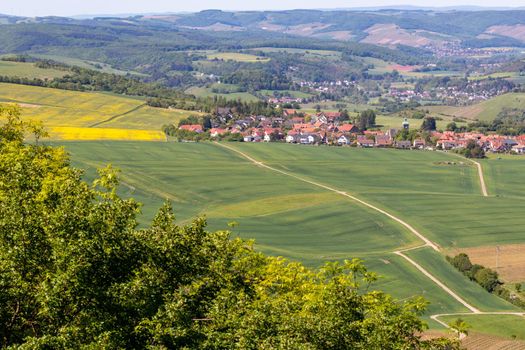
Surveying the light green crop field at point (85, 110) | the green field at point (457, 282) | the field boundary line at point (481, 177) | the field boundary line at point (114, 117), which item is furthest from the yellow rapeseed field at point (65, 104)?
the green field at point (457, 282)

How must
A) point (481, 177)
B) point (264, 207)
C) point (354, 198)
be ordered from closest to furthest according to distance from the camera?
point (264, 207) < point (354, 198) < point (481, 177)

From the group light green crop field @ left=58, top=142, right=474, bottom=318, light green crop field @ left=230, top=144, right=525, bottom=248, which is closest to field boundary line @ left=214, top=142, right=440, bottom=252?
light green crop field @ left=230, top=144, right=525, bottom=248

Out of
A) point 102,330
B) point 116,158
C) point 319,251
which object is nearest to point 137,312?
point 102,330

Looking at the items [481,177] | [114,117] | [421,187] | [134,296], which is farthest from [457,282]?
[114,117]

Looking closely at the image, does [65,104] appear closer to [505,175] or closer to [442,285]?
[505,175]

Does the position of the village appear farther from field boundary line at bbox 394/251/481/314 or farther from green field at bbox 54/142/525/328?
field boundary line at bbox 394/251/481/314

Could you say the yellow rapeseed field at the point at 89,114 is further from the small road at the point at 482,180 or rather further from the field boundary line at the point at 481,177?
the small road at the point at 482,180
